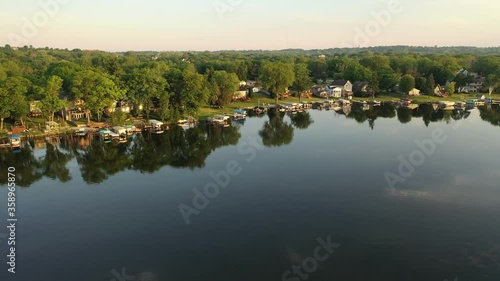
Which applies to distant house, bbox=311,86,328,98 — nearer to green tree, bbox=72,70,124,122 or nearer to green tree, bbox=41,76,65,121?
green tree, bbox=72,70,124,122

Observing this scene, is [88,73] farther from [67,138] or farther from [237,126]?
[237,126]

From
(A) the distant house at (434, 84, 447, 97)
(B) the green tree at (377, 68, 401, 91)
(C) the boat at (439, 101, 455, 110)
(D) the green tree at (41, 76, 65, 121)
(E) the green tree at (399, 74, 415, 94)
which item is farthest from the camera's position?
(B) the green tree at (377, 68, 401, 91)

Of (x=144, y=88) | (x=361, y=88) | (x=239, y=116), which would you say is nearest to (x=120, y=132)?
(x=144, y=88)

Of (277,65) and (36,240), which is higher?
(277,65)

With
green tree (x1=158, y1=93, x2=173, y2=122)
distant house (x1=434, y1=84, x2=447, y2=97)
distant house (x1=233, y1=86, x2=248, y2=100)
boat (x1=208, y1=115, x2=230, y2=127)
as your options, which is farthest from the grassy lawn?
distant house (x1=434, y1=84, x2=447, y2=97)

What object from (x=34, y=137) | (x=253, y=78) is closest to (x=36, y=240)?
(x=34, y=137)

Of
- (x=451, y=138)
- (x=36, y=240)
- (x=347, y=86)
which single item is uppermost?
(x=347, y=86)

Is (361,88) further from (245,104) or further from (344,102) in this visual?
(245,104)
